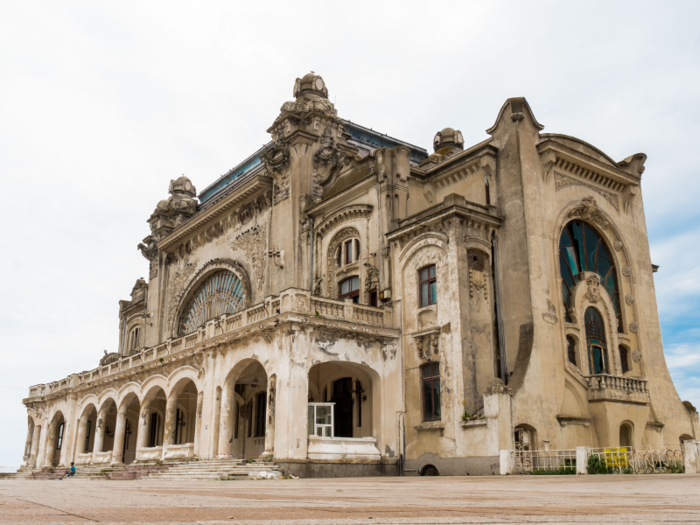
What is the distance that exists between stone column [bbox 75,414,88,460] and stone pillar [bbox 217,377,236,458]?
16.3 meters

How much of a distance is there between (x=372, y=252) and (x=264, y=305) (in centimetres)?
546

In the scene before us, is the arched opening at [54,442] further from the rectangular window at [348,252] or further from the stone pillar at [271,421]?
the stone pillar at [271,421]

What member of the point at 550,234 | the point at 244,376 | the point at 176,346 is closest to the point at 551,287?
the point at 550,234

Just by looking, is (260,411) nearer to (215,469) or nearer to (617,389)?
(215,469)

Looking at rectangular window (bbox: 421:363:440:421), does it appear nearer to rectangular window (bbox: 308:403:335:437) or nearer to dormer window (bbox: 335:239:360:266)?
rectangular window (bbox: 308:403:335:437)

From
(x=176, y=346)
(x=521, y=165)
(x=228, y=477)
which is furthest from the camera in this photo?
(x=176, y=346)

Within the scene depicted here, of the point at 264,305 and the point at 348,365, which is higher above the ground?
the point at 264,305

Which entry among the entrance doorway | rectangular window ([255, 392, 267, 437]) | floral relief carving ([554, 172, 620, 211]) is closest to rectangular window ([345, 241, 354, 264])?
the entrance doorway

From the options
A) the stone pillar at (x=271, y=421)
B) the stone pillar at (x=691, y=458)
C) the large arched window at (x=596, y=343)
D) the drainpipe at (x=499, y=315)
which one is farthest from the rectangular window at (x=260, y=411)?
the stone pillar at (x=691, y=458)

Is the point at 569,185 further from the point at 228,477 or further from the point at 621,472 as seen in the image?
the point at 228,477

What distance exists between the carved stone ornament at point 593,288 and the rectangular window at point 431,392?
7228mm

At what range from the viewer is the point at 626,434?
935 inches

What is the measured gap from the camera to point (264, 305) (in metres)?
23.6

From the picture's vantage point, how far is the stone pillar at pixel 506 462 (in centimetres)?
1920
